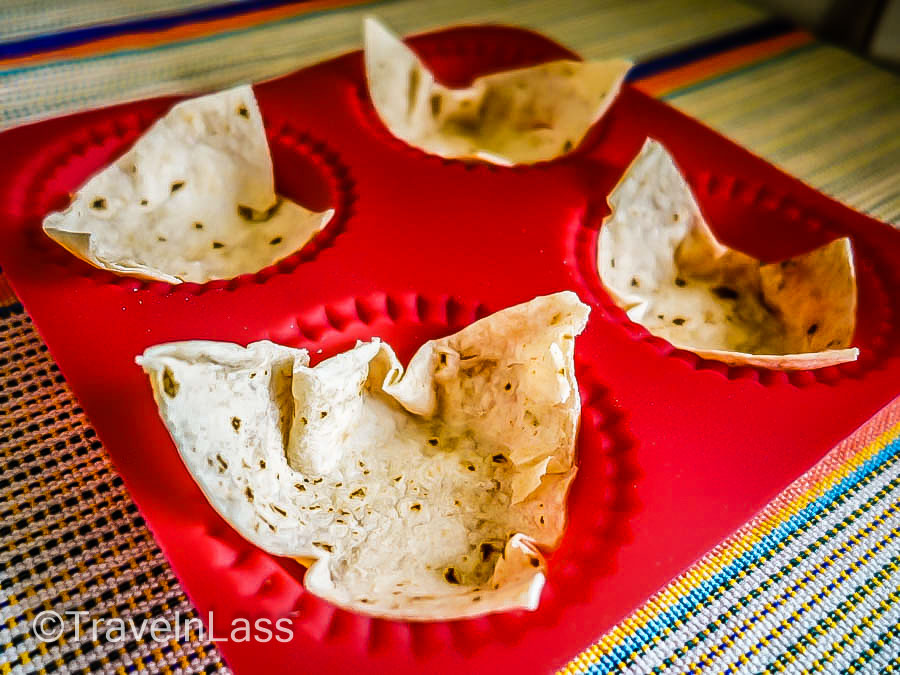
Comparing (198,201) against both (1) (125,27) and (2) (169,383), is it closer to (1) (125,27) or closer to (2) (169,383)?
(2) (169,383)

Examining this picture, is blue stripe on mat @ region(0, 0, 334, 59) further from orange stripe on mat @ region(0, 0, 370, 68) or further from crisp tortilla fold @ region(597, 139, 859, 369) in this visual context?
crisp tortilla fold @ region(597, 139, 859, 369)

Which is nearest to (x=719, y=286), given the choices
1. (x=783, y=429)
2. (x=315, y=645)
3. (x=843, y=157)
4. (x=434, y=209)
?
(x=783, y=429)

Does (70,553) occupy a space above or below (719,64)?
below

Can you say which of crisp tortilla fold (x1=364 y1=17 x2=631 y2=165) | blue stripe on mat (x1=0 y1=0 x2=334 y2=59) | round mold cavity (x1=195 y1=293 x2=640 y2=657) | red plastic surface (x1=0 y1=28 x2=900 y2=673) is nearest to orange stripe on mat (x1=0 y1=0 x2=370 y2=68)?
blue stripe on mat (x1=0 y1=0 x2=334 y2=59)

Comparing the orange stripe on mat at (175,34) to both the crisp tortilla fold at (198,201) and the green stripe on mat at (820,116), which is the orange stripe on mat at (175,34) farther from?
the green stripe on mat at (820,116)

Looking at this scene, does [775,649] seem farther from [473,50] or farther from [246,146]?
[473,50]

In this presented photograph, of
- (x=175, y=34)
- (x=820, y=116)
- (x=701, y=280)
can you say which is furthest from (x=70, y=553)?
(x=820, y=116)

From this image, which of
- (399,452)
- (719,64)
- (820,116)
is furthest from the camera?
(719,64)
